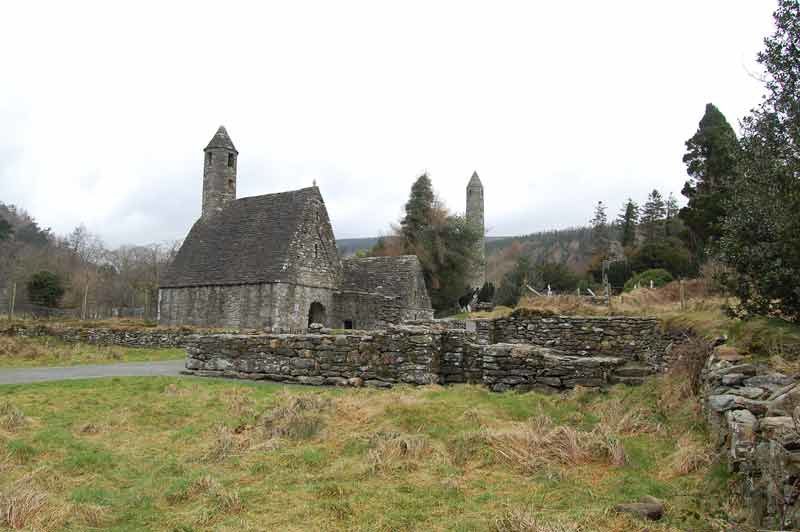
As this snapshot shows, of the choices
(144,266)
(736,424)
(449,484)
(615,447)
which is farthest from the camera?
(144,266)

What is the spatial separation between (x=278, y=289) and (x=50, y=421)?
17.8m

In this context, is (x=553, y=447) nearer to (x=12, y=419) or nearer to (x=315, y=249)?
(x=12, y=419)

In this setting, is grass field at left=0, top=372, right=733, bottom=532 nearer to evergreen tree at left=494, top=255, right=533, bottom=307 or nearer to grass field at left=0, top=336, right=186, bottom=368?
grass field at left=0, top=336, right=186, bottom=368

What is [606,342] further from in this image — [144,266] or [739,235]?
[144,266]

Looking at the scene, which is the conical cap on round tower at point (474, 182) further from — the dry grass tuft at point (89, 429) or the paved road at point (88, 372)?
the dry grass tuft at point (89, 429)

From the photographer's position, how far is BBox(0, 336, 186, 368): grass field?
18.9 metres

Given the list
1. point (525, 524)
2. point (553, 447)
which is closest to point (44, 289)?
point (553, 447)

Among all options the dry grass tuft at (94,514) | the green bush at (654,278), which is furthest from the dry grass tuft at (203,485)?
the green bush at (654,278)

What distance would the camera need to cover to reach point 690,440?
6812mm

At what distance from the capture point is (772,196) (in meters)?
8.94

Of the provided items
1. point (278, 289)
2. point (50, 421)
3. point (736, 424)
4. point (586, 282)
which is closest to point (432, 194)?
point (586, 282)

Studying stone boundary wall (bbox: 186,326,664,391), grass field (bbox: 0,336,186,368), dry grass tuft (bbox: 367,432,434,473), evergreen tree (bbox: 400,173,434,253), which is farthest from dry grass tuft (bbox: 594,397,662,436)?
evergreen tree (bbox: 400,173,434,253)

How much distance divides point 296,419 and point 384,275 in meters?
21.4

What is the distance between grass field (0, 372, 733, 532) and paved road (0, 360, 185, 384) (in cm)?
341
